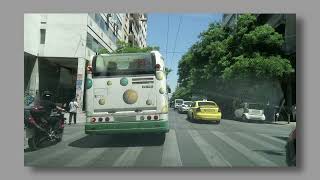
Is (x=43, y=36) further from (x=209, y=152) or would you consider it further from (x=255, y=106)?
(x=255, y=106)

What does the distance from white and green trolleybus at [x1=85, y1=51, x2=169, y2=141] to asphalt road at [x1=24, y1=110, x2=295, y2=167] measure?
0.87 feet

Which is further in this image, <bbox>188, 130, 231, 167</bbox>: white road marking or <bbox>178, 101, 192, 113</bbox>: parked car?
<bbox>178, 101, 192, 113</bbox>: parked car

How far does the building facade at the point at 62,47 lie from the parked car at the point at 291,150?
3746mm

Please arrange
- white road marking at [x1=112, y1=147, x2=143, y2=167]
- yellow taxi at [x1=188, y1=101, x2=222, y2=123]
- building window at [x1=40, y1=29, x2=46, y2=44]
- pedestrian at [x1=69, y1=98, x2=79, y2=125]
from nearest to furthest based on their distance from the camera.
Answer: white road marking at [x1=112, y1=147, x2=143, y2=167], building window at [x1=40, y1=29, x2=46, y2=44], pedestrian at [x1=69, y1=98, x2=79, y2=125], yellow taxi at [x1=188, y1=101, x2=222, y2=123]

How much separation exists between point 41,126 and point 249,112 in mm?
4421

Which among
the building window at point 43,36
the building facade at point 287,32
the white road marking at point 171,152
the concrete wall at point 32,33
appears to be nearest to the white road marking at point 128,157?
the white road marking at point 171,152

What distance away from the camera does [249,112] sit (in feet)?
39.4

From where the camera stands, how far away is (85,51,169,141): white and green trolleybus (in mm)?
11422

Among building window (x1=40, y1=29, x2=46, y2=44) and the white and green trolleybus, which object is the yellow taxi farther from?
building window (x1=40, y1=29, x2=46, y2=44)

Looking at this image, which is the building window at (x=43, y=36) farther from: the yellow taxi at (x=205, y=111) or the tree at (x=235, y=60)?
the yellow taxi at (x=205, y=111)

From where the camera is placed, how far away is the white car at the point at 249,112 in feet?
39.3

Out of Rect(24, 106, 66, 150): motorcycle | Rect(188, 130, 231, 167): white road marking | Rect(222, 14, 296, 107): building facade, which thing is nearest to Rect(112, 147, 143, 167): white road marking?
Rect(188, 130, 231, 167): white road marking
